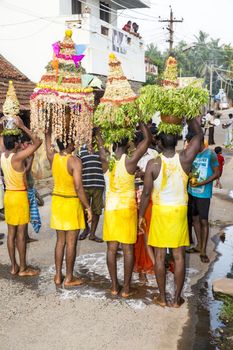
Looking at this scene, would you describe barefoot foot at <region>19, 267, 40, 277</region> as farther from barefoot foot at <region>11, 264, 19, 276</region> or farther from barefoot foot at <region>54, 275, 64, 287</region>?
barefoot foot at <region>54, 275, 64, 287</region>

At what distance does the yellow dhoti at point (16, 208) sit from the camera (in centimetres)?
564

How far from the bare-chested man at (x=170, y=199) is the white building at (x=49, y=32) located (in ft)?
36.4

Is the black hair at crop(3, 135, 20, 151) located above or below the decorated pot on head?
below

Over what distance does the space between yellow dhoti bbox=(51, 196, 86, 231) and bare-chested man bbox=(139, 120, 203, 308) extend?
89cm

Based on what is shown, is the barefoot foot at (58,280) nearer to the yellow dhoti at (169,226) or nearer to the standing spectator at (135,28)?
the yellow dhoti at (169,226)

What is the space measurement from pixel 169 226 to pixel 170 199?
0.29m

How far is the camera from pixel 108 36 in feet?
53.8

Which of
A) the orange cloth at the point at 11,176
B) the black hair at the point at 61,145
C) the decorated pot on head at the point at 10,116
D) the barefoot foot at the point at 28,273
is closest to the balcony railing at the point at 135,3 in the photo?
the decorated pot on head at the point at 10,116

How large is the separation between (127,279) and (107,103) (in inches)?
78.7

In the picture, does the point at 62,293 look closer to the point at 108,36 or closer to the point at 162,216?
the point at 162,216

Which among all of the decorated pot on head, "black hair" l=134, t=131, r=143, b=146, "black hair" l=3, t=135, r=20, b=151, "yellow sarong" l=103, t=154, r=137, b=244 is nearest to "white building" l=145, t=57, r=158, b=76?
the decorated pot on head

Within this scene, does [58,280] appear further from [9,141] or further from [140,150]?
[140,150]

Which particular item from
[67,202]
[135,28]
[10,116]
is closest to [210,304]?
[67,202]

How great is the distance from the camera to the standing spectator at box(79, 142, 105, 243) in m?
7.17
